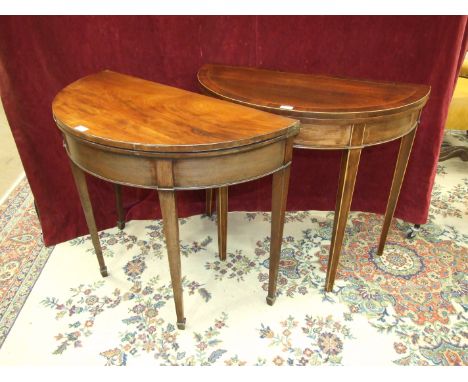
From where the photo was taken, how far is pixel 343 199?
1.42 meters

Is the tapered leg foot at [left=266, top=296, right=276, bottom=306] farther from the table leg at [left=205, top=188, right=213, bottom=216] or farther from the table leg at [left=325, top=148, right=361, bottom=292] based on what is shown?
the table leg at [left=205, top=188, right=213, bottom=216]

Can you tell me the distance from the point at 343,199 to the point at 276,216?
0.26 metres

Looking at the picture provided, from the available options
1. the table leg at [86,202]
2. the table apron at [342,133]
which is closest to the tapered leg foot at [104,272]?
the table leg at [86,202]

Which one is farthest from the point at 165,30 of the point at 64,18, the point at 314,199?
the point at 314,199

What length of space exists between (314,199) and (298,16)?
3.02ft

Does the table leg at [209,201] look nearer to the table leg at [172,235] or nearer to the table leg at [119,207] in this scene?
the table leg at [119,207]

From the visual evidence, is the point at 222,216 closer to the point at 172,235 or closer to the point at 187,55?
the point at 172,235

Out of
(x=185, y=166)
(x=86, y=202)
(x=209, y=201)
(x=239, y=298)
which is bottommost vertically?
(x=239, y=298)

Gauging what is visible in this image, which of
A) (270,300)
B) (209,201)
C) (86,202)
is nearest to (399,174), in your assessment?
(270,300)

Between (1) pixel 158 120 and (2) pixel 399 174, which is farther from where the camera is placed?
(2) pixel 399 174

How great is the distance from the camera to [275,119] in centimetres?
117

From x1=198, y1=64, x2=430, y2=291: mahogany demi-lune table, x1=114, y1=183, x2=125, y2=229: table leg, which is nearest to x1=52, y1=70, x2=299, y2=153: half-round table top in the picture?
x1=198, y1=64, x2=430, y2=291: mahogany demi-lune table

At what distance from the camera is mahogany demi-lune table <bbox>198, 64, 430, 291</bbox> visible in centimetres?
124

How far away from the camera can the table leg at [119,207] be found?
6.24 feet
